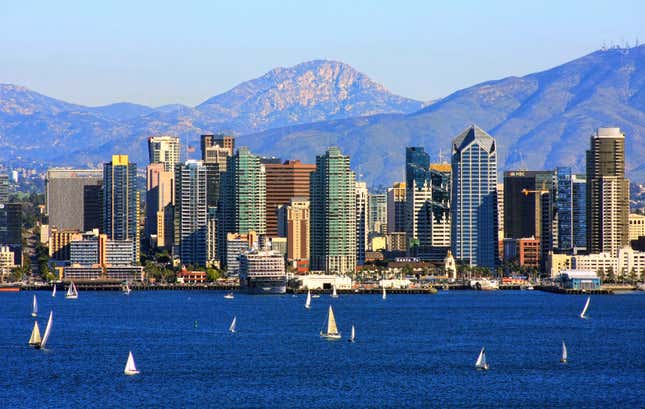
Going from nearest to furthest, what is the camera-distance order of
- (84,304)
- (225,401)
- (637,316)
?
(225,401), (637,316), (84,304)

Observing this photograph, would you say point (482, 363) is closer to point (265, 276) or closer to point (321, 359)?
point (321, 359)

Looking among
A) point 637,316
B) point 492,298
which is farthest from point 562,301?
point 637,316

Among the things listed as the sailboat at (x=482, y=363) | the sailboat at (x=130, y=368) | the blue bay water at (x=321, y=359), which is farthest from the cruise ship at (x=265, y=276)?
Answer: the sailboat at (x=130, y=368)

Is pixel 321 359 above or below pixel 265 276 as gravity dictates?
below

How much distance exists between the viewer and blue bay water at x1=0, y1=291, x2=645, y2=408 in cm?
7538

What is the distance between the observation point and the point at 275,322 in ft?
417

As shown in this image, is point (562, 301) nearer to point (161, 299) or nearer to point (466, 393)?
point (161, 299)

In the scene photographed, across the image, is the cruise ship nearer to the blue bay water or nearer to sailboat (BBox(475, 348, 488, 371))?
the blue bay water

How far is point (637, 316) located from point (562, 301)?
34911 mm

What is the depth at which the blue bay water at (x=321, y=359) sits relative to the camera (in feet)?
247

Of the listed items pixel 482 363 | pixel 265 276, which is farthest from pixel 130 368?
pixel 265 276

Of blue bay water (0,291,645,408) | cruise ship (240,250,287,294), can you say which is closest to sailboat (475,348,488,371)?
blue bay water (0,291,645,408)

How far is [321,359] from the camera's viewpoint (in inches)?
3652

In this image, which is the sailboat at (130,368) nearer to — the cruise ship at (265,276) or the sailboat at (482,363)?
the sailboat at (482,363)
